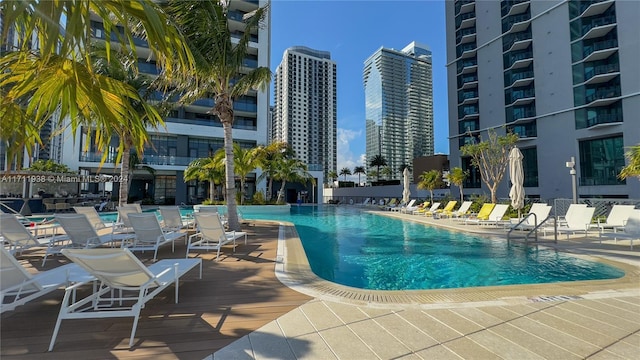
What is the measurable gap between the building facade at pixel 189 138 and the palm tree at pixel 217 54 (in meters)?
18.6

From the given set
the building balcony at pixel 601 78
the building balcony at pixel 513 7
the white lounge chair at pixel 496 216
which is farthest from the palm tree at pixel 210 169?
the building balcony at pixel 513 7

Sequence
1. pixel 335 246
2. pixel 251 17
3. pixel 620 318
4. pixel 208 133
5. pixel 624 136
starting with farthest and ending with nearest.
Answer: pixel 208 133, pixel 624 136, pixel 251 17, pixel 335 246, pixel 620 318

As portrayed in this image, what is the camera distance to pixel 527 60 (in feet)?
108

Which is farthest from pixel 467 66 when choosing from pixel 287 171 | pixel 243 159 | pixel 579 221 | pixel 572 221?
pixel 579 221

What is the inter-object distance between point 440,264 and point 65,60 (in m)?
6.51

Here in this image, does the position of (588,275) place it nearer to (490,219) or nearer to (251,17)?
(490,219)

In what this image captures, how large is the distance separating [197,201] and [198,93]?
2101 centimetres

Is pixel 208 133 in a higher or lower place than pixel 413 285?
higher

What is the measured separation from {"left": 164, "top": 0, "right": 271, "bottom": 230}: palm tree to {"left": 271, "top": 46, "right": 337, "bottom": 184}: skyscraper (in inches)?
1982

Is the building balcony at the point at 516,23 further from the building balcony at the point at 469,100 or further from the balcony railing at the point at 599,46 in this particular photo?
the building balcony at the point at 469,100

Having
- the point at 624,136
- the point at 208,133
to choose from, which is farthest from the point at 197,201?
the point at 624,136

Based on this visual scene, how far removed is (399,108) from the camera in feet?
254

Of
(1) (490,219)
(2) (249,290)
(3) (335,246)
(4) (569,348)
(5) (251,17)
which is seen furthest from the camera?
(1) (490,219)

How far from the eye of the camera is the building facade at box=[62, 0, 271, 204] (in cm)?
2556
